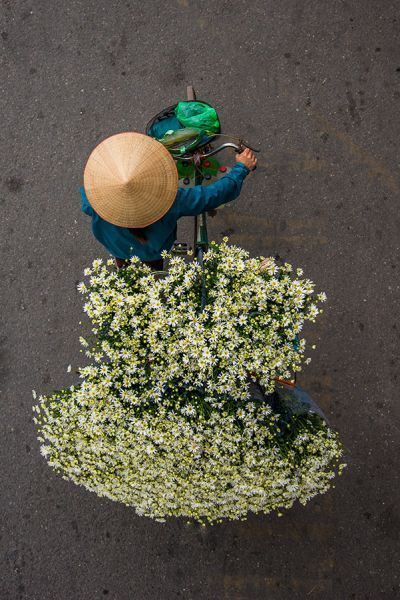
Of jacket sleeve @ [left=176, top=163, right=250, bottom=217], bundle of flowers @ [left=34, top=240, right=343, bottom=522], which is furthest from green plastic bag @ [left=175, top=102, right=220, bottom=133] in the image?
bundle of flowers @ [left=34, top=240, right=343, bottom=522]

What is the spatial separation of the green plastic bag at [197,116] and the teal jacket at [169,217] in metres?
0.43

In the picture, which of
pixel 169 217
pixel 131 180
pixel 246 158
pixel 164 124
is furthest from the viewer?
pixel 164 124

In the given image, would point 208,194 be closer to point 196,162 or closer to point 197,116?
point 196,162

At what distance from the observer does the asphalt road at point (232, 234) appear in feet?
12.5

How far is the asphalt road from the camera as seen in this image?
3.82 m

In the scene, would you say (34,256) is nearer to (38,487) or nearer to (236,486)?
(38,487)

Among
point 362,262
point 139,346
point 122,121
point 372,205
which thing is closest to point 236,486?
point 139,346

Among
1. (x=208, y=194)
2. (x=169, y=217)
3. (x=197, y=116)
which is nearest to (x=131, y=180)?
(x=169, y=217)

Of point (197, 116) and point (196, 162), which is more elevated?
point (197, 116)

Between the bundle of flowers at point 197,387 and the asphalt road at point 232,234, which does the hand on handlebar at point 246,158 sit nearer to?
the bundle of flowers at point 197,387

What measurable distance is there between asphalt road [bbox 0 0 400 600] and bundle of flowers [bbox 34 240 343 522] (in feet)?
5.02

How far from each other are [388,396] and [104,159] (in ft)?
9.26

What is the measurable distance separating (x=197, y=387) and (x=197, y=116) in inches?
70.4

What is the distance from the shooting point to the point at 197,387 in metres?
2.47
